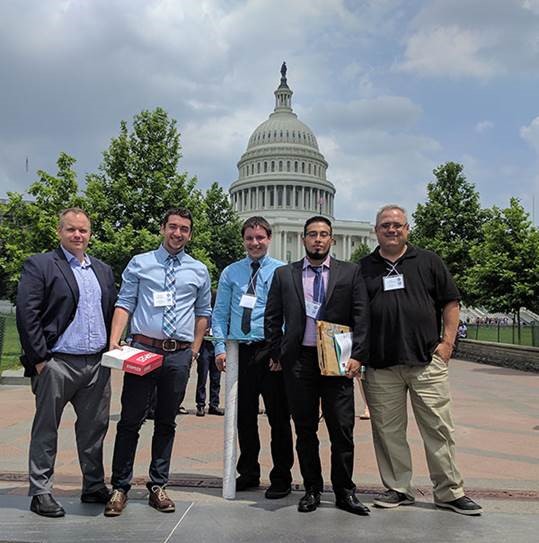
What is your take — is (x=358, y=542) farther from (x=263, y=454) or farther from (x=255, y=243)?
(x=263, y=454)

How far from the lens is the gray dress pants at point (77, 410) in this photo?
446 cm

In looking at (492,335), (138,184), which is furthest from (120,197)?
(492,335)

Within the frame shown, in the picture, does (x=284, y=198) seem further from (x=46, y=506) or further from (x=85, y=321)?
(x=46, y=506)

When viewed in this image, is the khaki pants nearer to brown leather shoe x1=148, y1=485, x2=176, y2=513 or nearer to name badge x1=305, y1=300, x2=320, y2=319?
name badge x1=305, y1=300, x2=320, y2=319

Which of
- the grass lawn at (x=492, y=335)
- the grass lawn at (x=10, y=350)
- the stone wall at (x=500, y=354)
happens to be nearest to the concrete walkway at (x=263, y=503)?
the grass lawn at (x=10, y=350)

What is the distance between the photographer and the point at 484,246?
66.6 feet

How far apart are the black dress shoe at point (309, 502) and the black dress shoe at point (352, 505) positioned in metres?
0.16

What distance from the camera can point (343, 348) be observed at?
4.46 metres

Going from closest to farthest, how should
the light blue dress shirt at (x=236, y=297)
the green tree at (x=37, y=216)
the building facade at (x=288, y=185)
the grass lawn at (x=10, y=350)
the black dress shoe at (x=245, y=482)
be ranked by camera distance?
the black dress shoe at (x=245, y=482), the light blue dress shirt at (x=236, y=297), the grass lawn at (x=10, y=350), the green tree at (x=37, y=216), the building facade at (x=288, y=185)

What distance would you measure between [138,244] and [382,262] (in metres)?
18.3

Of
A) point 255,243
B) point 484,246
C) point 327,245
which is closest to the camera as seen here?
point 327,245

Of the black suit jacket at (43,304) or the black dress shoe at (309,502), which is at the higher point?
the black suit jacket at (43,304)

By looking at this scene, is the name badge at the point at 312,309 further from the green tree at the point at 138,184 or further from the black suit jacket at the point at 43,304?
the green tree at the point at 138,184

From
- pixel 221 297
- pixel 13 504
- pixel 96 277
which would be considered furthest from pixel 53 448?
pixel 221 297
